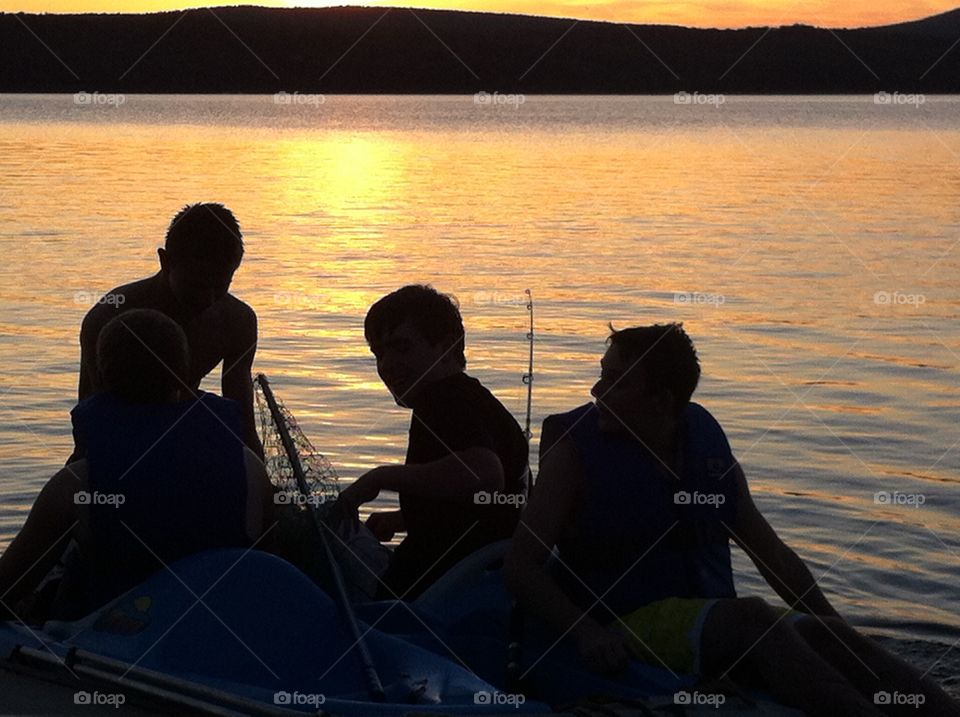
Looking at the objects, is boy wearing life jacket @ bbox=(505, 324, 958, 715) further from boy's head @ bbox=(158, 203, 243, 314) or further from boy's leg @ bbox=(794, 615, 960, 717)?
boy's head @ bbox=(158, 203, 243, 314)

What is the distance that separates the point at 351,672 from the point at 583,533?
0.69 meters

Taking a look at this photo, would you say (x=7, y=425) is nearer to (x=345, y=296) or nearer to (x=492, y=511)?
(x=345, y=296)

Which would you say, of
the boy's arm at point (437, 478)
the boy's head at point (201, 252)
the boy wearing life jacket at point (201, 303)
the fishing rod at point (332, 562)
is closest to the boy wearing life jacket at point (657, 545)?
the boy's arm at point (437, 478)

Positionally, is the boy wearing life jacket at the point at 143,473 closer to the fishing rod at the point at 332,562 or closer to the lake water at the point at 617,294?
the fishing rod at the point at 332,562

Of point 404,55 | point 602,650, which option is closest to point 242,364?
point 602,650

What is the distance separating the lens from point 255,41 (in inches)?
2650

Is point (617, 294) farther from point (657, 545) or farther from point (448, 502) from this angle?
point (657, 545)

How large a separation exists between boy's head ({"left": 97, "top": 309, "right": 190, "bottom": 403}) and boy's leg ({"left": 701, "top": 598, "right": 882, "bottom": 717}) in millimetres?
1494

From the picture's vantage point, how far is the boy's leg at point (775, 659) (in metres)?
3.91

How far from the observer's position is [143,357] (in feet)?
14.2

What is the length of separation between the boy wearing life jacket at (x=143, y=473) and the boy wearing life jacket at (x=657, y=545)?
81 cm

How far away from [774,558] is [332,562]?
1175mm

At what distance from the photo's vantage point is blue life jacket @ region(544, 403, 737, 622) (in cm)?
432

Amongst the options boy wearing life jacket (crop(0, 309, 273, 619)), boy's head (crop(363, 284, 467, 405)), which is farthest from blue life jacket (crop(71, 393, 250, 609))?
boy's head (crop(363, 284, 467, 405))
